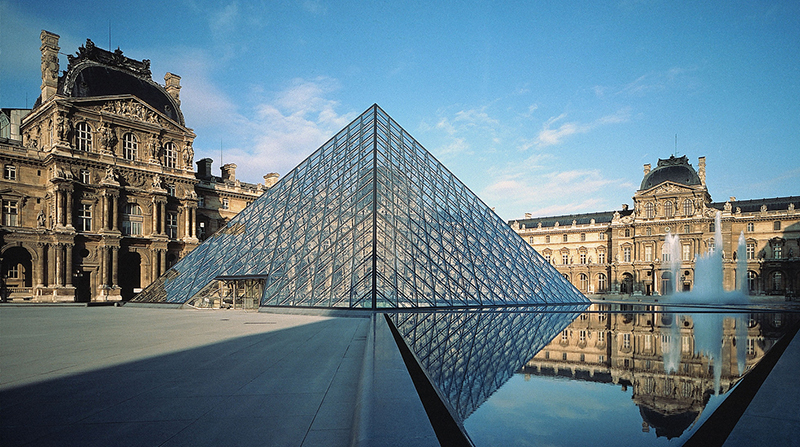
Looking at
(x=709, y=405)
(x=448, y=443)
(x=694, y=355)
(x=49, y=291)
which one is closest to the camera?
(x=448, y=443)

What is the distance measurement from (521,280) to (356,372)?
1470 centimetres

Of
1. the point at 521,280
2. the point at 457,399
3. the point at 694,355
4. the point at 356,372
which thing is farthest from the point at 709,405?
the point at 521,280

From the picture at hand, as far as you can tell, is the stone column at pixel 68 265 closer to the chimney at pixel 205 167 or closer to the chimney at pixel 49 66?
the chimney at pixel 49 66

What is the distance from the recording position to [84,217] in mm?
31594

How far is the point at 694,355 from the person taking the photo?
6.64m

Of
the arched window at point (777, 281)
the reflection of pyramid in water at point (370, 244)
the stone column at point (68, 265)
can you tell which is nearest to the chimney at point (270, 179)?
the stone column at point (68, 265)

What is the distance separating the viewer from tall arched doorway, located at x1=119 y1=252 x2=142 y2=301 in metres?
34.7

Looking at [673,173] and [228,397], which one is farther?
[673,173]

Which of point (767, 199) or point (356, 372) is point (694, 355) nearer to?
point (356, 372)

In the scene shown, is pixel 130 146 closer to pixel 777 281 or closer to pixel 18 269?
pixel 18 269

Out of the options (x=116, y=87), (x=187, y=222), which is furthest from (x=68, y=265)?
(x=116, y=87)

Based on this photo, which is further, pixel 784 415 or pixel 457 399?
pixel 457 399

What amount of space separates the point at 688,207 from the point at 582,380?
51.5 metres

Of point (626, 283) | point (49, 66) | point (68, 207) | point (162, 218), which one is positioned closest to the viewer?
point (68, 207)
